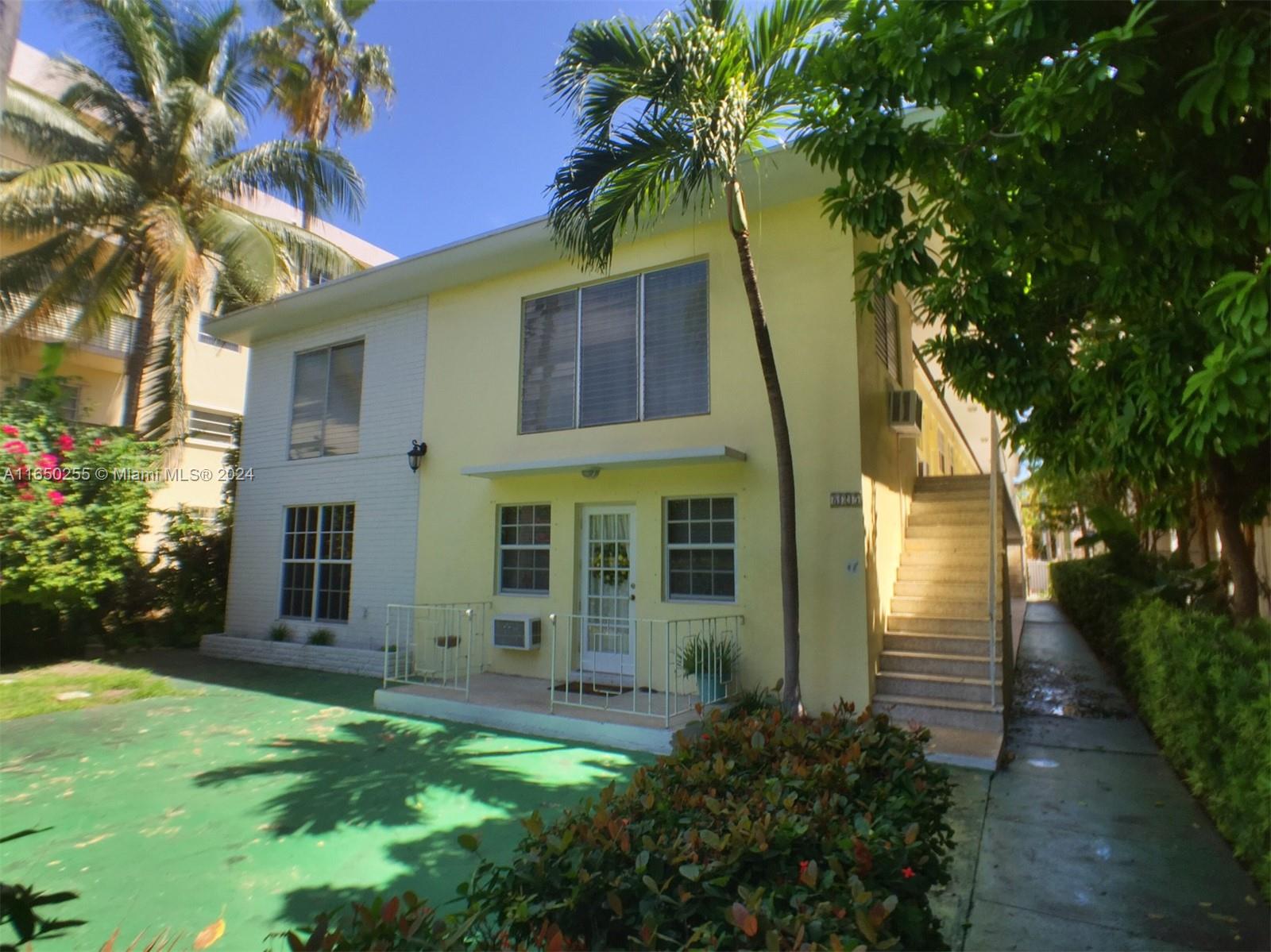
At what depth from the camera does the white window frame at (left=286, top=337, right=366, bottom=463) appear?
38.3 feet

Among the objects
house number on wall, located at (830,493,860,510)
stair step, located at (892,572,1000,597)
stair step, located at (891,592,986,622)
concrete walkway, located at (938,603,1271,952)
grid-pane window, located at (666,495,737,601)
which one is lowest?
concrete walkway, located at (938,603,1271,952)

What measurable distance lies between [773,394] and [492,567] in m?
5.10

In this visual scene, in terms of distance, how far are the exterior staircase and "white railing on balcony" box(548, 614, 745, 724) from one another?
1713mm

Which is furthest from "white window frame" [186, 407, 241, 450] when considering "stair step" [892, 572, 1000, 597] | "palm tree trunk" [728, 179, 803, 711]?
"stair step" [892, 572, 1000, 597]

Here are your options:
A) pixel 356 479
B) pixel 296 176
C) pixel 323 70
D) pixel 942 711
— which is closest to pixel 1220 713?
pixel 942 711

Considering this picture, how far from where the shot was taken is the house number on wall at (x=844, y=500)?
738cm

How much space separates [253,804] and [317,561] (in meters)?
7.28

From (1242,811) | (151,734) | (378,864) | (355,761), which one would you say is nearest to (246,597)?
(151,734)

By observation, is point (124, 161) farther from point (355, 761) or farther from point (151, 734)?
point (355, 761)

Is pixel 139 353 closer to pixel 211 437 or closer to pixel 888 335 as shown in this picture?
pixel 211 437

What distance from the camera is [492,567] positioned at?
32.0 ft

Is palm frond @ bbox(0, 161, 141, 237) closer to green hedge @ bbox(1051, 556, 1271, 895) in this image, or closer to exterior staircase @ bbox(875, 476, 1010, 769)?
exterior staircase @ bbox(875, 476, 1010, 769)

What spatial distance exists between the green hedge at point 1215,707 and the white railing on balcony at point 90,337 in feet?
47.9

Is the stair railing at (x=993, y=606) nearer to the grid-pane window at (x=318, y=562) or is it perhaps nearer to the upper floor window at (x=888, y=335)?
the upper floor window at (x=888, y=335)
